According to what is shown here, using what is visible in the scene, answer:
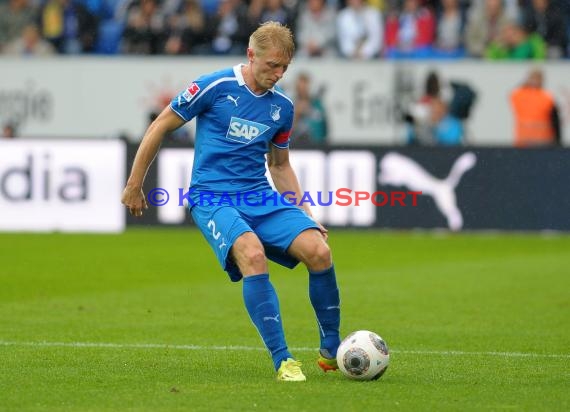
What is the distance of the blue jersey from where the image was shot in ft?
25.7

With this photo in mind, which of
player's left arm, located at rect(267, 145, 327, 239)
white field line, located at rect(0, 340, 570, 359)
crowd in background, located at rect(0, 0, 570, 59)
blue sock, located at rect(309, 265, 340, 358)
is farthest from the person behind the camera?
crowd in background, located at rect(0, 0, 570, 59)

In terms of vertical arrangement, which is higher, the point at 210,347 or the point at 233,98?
the point at 233,98

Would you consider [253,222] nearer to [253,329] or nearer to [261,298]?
[261,298]

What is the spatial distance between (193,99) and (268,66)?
48cm

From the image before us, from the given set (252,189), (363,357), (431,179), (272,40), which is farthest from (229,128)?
(431,179)

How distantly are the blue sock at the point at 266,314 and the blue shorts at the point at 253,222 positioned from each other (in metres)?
0.24

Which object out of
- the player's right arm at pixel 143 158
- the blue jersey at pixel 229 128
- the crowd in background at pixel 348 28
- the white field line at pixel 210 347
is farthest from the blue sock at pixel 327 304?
the crowd in background at pixel 348 28

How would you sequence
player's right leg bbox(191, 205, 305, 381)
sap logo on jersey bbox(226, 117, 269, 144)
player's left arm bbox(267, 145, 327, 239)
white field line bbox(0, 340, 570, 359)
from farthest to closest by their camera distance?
white field line bbox(0, 340, 570, 359) → player's left arm bbox(267, 145, 327, 239) → sap logo on jersey bbox(226, 117, 269, 144) → player's right leg bbox(191, 205, 305, 381)

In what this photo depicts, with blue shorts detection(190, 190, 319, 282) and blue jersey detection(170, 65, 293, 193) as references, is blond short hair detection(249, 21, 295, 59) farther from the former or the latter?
blue shorts detection(190, 190, 319, 282)

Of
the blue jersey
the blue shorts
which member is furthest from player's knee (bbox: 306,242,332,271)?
the blue jersey

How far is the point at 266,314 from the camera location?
24.5 feet

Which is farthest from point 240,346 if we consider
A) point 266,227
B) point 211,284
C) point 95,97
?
point 95,97

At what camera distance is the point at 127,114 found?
22719 mm

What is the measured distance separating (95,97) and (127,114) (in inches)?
23.5
